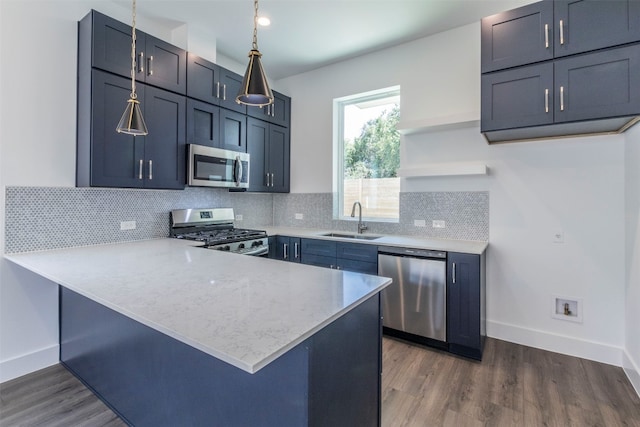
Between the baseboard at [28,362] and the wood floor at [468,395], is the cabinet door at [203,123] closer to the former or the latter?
the baseboard at [28,362]

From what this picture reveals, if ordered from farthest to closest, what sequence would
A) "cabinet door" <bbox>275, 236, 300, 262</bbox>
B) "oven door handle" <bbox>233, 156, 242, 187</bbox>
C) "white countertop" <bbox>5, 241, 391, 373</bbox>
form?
1. "cabinet door" <bbox>275, 236, 300, 262</bbox>
2. "oven door handle" <bbox>233, 156, 242, 187</bbox>
3. "white countertop" <bbox>5, 241, 391, 373</bbox>

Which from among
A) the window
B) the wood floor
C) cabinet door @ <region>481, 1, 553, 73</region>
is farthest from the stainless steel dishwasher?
cabinet door @ <region>481, 1, 553, 73</region>

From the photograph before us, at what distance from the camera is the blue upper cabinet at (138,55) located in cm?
238

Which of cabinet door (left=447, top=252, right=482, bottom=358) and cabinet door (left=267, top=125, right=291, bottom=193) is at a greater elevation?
cabinet door (left=267, top=125, right=291, bottom=193)

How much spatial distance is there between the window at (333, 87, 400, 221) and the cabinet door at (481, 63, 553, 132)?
119 cm

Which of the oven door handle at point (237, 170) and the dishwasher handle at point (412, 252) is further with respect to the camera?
the oven door handle at point (237, 170)


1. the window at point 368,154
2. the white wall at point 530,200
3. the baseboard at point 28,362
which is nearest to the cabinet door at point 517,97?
the white wall at point 530,200

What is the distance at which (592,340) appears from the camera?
103 inches

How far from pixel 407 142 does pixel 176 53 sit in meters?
2.40

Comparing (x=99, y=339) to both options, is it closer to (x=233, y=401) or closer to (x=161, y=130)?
(x=233, y=401)

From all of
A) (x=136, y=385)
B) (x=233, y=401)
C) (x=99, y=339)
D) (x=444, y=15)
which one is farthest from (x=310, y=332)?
(x=444, y=15)

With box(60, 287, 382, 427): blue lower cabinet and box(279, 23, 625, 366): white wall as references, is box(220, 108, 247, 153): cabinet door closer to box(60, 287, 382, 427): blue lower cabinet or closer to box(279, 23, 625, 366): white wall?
box(279, 23, 625, 366): white wall

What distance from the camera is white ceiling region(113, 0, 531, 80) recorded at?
2.77 m

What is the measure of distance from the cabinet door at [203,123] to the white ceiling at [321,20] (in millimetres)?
786
